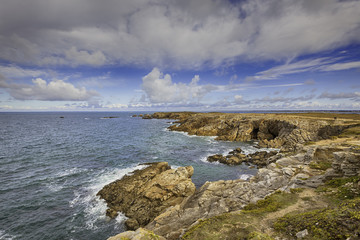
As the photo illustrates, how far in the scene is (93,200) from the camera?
24.4 m

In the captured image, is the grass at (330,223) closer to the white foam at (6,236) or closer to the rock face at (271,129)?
the white foam at (6,236)

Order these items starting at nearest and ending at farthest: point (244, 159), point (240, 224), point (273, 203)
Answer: point (240, 224) < point (273, 203) < point (244, 159)

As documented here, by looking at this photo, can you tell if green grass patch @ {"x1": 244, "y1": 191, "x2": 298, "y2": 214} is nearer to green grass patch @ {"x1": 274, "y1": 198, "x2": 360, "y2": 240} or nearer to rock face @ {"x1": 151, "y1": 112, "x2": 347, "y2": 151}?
green grass patch @ {"x1": 274, "y1": 198, "x2": 360, "y2": 240}

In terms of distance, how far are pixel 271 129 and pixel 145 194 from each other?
187 feet

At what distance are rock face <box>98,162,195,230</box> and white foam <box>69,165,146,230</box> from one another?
0.99 meters

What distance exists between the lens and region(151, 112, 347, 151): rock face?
47969 mm

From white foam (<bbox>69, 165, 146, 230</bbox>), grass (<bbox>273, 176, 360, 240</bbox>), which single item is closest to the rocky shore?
grass (<bbox>273, 176, 360, 240</bbox>)

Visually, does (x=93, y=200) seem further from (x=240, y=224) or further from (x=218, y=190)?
(x=240, y=224)

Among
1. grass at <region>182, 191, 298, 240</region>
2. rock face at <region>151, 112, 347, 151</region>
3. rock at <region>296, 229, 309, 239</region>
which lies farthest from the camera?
rock face at <region>151, 112, 347, 151</region>

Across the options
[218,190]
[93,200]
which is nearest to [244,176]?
[218,190]

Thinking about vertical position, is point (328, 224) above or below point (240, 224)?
above

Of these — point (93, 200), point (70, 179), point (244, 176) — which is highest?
point (70, 179)

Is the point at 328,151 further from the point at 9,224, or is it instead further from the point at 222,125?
the point at 222,125

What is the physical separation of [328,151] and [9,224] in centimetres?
4185
